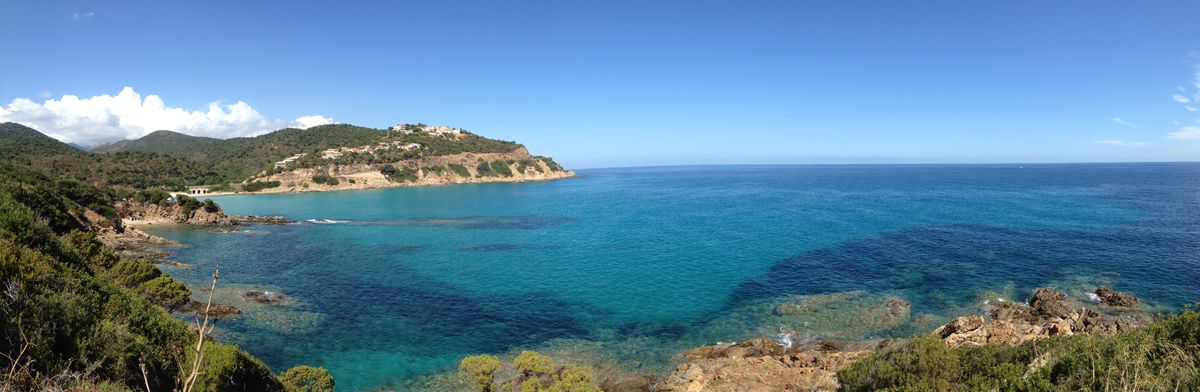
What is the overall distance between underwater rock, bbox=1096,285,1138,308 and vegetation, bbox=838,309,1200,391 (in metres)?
20.8

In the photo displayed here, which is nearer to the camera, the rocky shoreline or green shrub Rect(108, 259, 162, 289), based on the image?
the rocky shoreline

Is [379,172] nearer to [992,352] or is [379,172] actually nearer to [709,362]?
[709,362]

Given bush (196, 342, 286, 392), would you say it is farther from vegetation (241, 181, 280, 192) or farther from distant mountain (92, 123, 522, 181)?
distant mountain (92, 123, 522, 181)

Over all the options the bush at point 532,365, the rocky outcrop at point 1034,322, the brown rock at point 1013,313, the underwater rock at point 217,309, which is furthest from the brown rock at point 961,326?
the underwater rock at point 217,309

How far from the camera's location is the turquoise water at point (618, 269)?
2686 cm

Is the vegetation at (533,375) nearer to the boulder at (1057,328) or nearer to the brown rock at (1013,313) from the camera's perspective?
the boulder at (1057,328)

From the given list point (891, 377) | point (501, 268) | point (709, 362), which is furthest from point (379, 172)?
point (891, 377)

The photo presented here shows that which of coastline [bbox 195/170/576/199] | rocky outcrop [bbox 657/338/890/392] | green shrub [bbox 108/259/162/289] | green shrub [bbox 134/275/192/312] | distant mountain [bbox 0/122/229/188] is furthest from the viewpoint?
coastline [bbox 195/170/576/199]

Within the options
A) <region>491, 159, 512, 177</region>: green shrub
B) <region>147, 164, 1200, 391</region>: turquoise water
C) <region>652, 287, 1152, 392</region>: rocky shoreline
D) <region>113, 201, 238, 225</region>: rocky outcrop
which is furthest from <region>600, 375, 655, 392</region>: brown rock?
<region>491, 159, 512, 177</region>: green shrub

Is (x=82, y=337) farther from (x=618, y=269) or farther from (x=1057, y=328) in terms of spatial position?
(x=1057, y=328)

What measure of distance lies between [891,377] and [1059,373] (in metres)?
4.25

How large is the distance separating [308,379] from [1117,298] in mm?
42111

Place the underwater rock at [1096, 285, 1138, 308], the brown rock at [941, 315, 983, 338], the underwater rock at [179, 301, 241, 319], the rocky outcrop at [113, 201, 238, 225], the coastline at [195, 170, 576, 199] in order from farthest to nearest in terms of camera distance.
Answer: the coastline at [195, 170, 576, 199] → the rocky outcrop at [113, 201, 238, 225] → the underwater rock at [1096, 285, 1138, 308] → the underwater rock at [179, 301, 241, 319] → the brown rock at [941, 315, 983, 338]

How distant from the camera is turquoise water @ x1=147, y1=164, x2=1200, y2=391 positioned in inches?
1057
